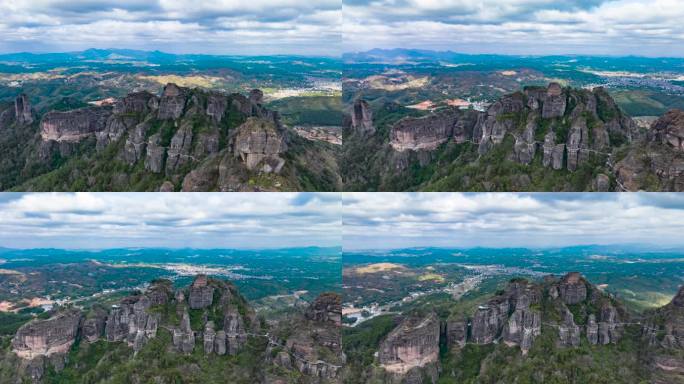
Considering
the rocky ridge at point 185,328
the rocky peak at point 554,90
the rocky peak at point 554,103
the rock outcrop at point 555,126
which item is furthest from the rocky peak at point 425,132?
the rocky ridge at point 185,328

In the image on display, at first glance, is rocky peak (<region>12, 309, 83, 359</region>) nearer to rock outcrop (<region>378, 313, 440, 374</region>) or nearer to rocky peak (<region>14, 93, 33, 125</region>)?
rock outcrop (<region>378, 313, 440, 374</region>)

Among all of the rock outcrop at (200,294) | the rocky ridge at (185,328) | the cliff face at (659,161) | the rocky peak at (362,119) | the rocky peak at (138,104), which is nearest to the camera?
the rocky ridge at (185,328)

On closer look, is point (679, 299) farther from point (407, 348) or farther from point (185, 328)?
point (185, 328)

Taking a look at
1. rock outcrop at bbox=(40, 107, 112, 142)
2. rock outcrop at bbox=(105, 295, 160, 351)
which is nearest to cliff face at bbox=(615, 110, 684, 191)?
rock outcrop at bbox=(105, 295, 160, 351)

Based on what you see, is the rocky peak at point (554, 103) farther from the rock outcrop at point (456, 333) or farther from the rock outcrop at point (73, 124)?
the rock outcrop at point (73, 124)

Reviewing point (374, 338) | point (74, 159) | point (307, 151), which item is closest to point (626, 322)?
point (374, 338)

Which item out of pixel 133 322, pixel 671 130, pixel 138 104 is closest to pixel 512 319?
pixel 671 130
